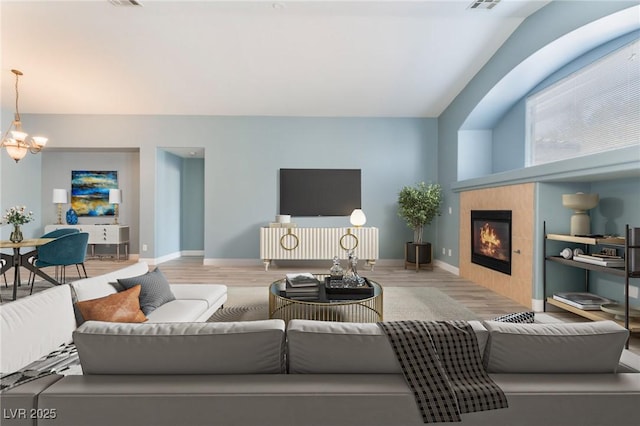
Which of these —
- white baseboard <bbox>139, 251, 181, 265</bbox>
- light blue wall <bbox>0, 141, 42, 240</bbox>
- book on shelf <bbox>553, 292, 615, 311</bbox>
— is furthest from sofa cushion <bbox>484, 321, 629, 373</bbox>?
light blue wall <bbox>0, 141, 42, 240</bbox>

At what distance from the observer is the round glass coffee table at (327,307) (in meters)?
2.56

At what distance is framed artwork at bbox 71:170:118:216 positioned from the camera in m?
6.59

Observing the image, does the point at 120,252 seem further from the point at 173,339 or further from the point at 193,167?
the point at 173,339

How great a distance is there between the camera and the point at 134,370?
1.02 m

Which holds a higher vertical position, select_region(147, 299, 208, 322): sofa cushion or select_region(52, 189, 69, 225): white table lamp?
select_region(52, 189, 69, 225): white table lamp

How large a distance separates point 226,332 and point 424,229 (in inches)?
223

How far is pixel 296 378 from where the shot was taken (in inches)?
39.1

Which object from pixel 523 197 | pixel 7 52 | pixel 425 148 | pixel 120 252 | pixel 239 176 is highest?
pixel 7 52

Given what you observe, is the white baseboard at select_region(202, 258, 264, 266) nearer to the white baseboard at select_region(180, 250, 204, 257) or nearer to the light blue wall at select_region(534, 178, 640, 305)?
the white baseboard at select_region(180, 250, 204, 257)

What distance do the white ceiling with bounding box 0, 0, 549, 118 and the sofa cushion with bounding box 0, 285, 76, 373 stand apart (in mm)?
3454

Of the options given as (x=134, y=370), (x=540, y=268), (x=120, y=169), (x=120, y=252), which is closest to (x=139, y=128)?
(x=120, y=169)

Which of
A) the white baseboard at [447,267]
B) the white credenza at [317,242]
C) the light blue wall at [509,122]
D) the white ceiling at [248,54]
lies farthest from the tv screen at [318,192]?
the white baseboard at [447,267]

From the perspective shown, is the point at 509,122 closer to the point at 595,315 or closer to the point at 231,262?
the point at 595,315

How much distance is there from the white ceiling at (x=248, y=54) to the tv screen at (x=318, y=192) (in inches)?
46.2
